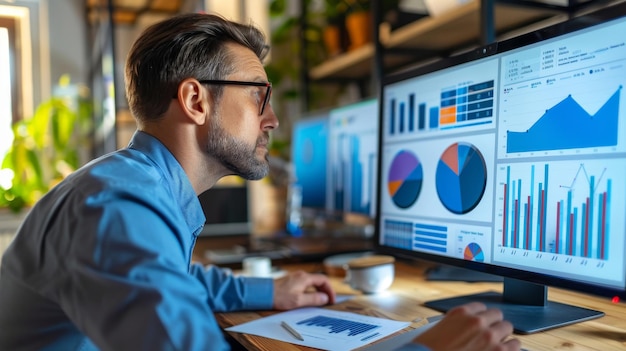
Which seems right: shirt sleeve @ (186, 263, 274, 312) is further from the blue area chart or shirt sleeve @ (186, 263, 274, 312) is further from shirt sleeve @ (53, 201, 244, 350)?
the blue area chart

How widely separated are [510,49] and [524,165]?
A: 0.64 ft

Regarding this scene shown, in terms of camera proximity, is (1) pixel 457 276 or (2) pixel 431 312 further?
(1) pixel 457 276

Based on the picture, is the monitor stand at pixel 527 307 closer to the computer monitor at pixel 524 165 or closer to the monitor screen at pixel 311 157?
the computer monitor at pixel 524 165

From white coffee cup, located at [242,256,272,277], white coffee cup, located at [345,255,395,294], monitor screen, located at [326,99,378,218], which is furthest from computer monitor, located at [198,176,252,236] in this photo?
white coffee cup, located at [345,255,395,294]

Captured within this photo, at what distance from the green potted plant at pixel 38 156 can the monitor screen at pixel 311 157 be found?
5.62 ft

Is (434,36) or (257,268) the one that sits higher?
(434,36)

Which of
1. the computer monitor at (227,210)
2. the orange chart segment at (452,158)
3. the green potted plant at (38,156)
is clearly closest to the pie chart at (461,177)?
the orange chart segment at (452,158)

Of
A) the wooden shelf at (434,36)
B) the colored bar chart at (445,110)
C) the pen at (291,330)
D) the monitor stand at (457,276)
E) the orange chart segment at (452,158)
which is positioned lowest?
the pen at (291,330)

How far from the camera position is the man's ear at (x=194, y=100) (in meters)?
0.95

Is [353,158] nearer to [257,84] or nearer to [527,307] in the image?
[257,84]

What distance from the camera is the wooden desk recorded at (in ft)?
2.57

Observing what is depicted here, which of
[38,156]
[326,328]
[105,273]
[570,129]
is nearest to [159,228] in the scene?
[105,273]

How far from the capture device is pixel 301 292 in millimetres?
1101

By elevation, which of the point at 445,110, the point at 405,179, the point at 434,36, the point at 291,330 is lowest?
the point at 291,330
